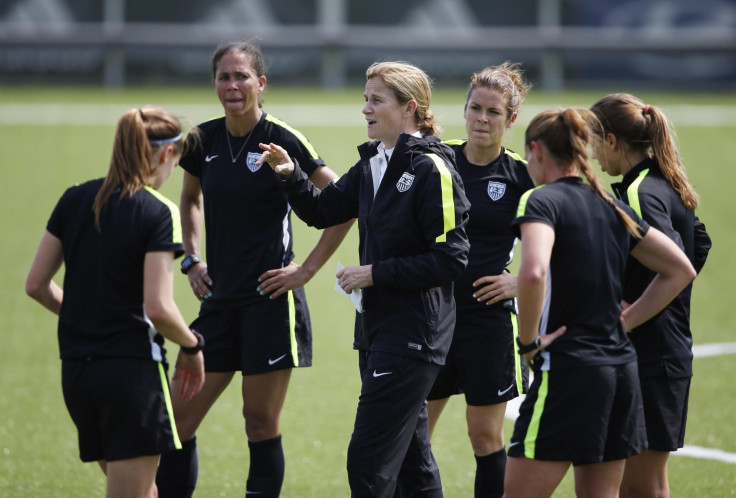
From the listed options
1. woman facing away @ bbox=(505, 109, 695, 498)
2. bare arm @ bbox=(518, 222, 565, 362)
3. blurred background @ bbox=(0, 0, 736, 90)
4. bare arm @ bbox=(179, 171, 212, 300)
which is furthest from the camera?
blurred background @ bbox=(0, 0, 736, 90)

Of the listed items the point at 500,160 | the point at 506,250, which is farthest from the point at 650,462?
the point at 500,160

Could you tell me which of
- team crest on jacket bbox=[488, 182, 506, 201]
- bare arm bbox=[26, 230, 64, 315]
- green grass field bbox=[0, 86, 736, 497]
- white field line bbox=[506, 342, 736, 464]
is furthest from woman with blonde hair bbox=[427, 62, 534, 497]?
bare arm bbox=[26, 230, 64, 315]

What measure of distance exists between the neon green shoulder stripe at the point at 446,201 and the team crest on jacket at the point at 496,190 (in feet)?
2.31

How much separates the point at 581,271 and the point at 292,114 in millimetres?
17560

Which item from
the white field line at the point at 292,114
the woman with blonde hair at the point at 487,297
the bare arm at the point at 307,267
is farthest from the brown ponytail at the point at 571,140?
the white field line at the point at 292,114

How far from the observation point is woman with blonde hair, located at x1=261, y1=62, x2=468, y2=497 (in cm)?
379

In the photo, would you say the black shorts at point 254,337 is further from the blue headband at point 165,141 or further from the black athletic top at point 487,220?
the blue headband at point 165,141

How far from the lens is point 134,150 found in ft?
11.7

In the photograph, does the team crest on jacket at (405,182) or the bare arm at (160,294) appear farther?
the team crest on jacket at (405,182)

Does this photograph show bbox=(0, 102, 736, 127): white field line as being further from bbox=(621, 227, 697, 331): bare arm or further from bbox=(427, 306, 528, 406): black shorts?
→ bbox=(621, 227, 697, 331): bare arm

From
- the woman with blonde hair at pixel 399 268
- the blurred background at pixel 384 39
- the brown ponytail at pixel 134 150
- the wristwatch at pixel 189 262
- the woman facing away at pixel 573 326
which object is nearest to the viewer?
the woman facing away at pixel 573 326

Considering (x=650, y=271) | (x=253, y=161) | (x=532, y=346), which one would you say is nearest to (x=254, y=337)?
(x=253, y=161)

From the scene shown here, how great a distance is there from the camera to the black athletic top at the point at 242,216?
4.59 m

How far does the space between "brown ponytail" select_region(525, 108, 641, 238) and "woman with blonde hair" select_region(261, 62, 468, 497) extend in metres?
0.49
